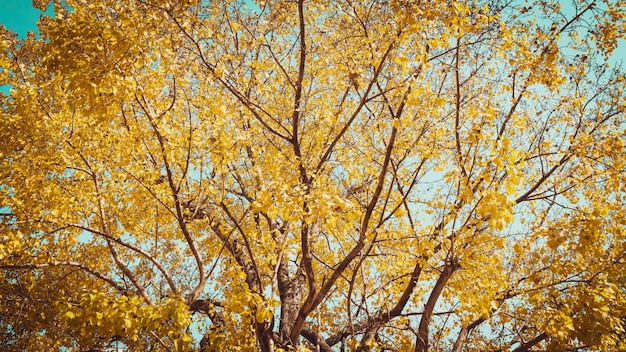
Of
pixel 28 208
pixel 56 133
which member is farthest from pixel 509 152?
pixel 28 208

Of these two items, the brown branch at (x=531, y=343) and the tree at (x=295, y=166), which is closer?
the tree at (x=295, y=166)

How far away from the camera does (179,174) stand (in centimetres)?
662

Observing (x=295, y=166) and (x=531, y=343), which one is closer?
(x=295, y=166)

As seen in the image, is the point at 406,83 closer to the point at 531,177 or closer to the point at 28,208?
the point at 531,177

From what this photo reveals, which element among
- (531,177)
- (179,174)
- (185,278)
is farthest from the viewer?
(185,278)

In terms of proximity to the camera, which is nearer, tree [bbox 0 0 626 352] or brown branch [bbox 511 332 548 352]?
tree [bbox 0 0 626 352]

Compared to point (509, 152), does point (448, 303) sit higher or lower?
higher

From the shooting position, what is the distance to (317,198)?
144 inches

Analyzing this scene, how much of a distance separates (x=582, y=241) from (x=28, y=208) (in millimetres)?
7505

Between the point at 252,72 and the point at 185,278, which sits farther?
the point at 185,278

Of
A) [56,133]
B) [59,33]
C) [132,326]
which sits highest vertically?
[56,133]

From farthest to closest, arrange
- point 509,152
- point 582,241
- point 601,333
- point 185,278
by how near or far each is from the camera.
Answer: point 185,278, point 601,333, point 582,241, point 509,152

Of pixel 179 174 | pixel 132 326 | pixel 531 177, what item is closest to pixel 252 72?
pixel 179 174

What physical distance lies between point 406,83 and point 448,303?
6.12 meters
